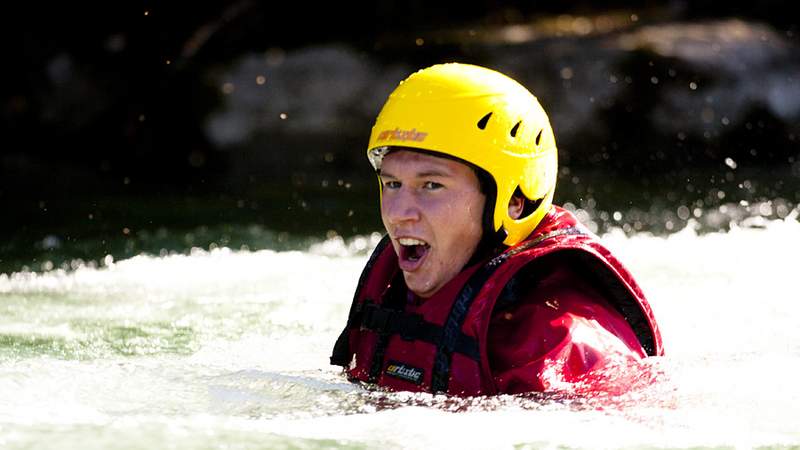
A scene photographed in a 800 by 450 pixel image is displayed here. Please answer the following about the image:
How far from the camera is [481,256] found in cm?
459

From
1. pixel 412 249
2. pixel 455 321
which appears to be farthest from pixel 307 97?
pixel 455 321

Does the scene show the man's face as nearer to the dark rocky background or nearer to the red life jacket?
the red life jacket

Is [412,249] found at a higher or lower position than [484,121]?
lower

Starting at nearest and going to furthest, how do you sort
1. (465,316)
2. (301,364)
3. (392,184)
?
(465,316) < (392,184) < (301,364)

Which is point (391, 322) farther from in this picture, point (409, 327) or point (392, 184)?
point (392, 184)

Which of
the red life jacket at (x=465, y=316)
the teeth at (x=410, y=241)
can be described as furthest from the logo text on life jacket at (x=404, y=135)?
the red life jacket at (x=465, y=316)

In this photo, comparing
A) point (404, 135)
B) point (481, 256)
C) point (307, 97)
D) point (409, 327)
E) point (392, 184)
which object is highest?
point (307, 97)

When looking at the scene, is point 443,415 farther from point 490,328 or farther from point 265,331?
point 265,331

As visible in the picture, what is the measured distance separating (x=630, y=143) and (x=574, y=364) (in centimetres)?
931

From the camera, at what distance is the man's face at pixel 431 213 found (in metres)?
4.45

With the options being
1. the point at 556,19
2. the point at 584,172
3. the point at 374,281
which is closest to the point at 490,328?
the point at 374,281

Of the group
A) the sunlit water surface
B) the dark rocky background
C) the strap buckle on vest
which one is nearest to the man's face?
the strap buckle on vest

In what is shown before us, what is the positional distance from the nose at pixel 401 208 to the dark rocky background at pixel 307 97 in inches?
283

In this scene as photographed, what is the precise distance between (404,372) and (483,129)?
2.69 ft
